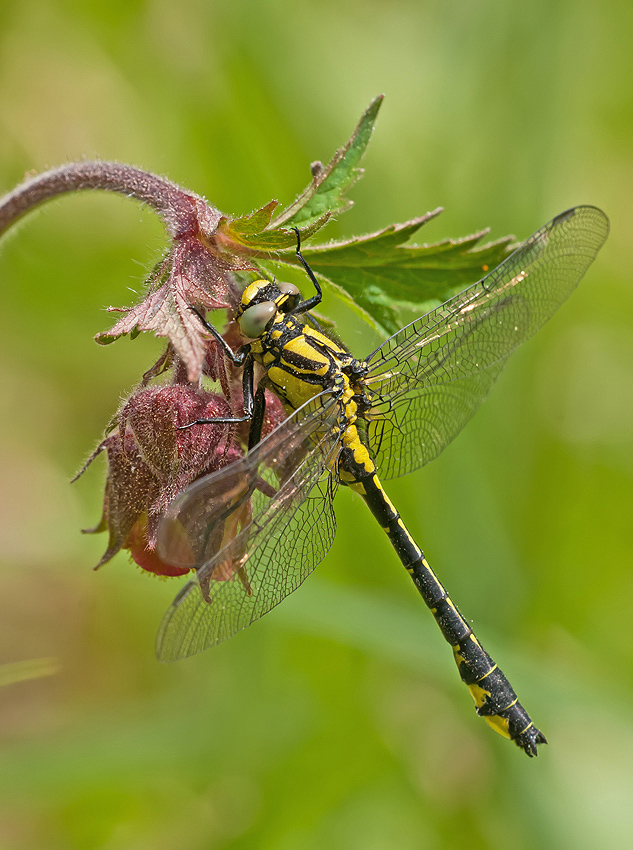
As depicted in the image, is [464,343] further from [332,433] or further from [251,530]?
[251,530]

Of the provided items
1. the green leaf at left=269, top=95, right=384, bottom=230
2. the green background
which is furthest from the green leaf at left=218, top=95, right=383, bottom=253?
the green background

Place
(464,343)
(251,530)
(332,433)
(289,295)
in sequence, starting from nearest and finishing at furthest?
(251,530)
(289,295)
(332,433)
(464,343)

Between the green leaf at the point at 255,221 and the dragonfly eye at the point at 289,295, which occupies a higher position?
the dragonfly eye at the point at 289,295

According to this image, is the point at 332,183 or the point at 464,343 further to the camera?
the point at 464,343

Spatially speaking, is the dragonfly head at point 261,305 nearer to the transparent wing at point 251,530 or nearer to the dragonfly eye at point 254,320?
the dragonfly eye at point 254,320

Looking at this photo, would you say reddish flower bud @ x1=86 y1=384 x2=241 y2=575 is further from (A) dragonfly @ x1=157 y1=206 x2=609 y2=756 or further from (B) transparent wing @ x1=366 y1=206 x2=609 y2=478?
(B) transparent wing @ x1=366 y1=206 x2=609 y2=478

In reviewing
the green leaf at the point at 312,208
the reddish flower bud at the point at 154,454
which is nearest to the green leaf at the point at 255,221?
the green leaf at the point at 312,208

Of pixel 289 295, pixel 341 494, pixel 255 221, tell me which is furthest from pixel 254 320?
pixel 341 494
